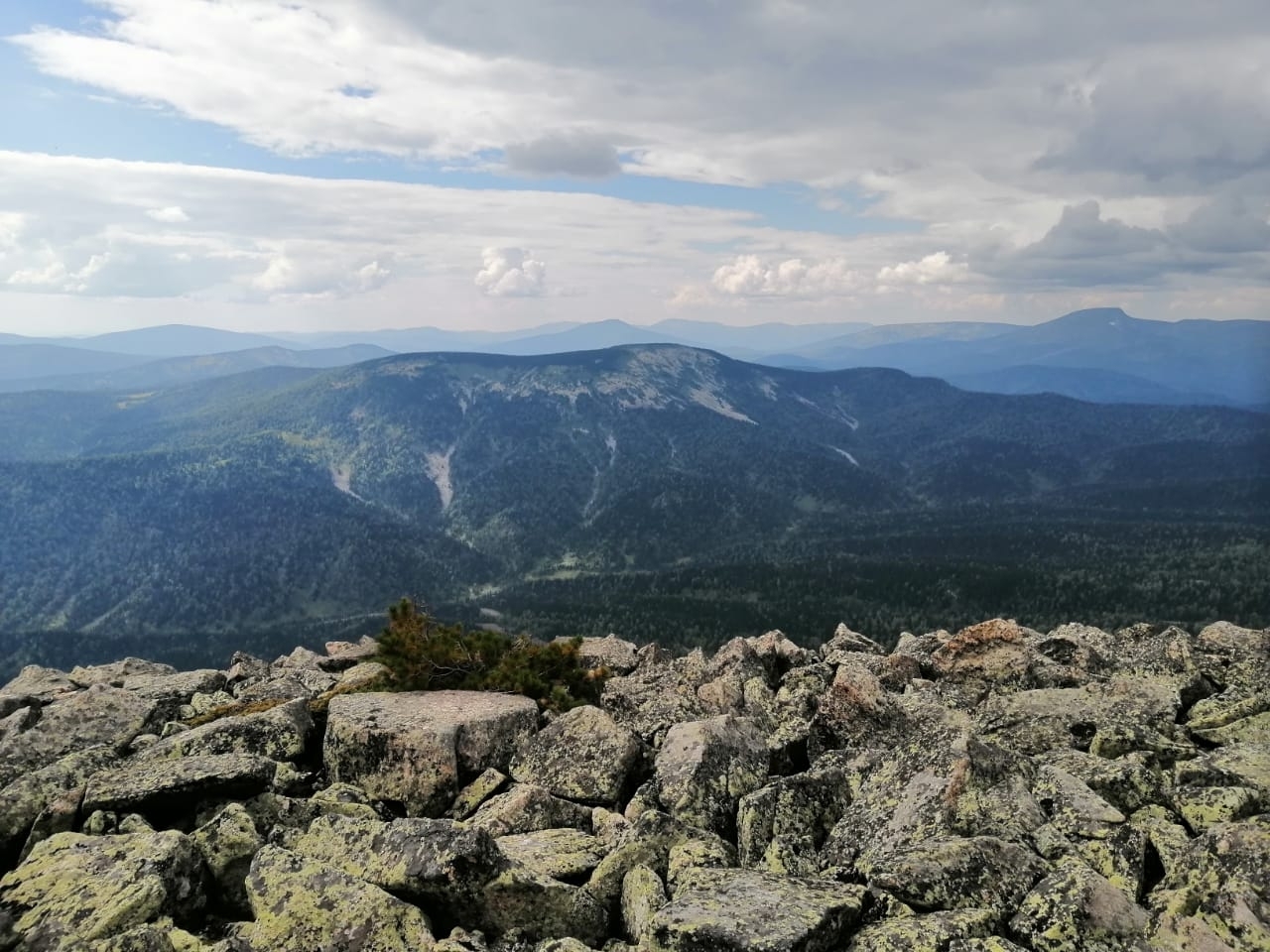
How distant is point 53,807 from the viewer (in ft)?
55.0

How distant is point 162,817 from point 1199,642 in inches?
1516

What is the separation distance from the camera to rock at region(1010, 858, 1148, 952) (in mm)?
10953

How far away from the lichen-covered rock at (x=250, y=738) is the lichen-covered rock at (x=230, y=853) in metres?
4.70

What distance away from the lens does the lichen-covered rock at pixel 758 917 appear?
1079 cm

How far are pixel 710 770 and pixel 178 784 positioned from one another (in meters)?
12.8

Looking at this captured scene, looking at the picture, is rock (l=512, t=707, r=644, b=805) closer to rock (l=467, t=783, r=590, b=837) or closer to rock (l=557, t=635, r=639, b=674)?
rock (l=467, t=783, r=590, b=837)

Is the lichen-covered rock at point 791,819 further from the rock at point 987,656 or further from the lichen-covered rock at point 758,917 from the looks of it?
the rock at point 987,656

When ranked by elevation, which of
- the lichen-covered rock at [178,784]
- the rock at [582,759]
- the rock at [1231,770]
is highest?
the rock at [1231,770]

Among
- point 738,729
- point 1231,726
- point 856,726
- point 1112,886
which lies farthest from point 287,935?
point 1231,726

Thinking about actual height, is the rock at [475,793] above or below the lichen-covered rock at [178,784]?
below

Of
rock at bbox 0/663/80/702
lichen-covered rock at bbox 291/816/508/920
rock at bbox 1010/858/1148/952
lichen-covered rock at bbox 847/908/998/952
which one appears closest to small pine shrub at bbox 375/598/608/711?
lichen-covered rock at bbox 291/816/508/920

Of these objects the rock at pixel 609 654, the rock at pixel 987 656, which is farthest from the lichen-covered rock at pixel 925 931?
the rock at pixel 609 654

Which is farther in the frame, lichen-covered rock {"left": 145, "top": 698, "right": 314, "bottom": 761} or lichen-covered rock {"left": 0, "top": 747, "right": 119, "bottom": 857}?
lichen-covered rock {"left": 145, "top": 698, "right": 314, "bottom": 761}

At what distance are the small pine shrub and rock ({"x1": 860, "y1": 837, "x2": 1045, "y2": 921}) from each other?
544 inches
